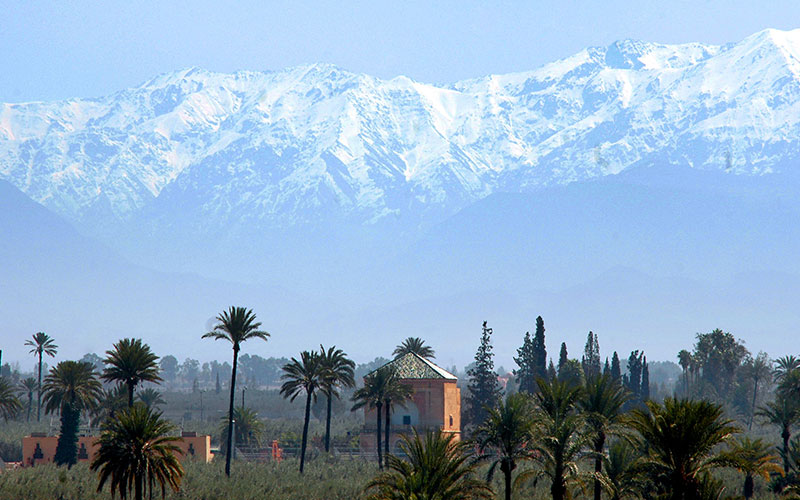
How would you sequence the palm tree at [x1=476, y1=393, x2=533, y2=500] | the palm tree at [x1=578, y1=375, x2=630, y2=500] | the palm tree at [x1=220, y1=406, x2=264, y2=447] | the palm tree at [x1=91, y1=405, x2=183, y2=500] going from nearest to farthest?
the palm tree at [x1=476, y1=393, x2=533, y2=500], the palm tree at [x1=91, y1=405, x2=183, y2=500], the palm tree at [x1=578, y1=375, x2=630, y2=500], the palm tree at [x1=220, y1=406, x2=264, y2=447]

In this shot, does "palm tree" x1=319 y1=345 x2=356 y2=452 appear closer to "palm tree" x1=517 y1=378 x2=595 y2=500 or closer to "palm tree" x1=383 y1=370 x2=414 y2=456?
"palm tree" x1=383 y1=370 x2=414 y2=456

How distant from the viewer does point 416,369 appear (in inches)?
4825

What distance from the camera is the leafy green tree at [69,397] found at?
98812 millimetres

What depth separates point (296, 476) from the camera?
95.1m

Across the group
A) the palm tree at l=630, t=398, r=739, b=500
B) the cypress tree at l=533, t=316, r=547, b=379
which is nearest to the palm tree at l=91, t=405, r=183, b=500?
the palm tree at l=630, t=398, r=739, b=500

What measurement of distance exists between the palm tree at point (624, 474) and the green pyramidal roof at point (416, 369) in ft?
147

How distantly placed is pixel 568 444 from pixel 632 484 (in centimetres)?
698

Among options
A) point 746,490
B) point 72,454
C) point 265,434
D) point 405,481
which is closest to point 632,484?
point 405,481

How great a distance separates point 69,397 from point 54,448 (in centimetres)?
1039

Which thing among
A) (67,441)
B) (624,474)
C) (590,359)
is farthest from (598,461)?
(590,359)

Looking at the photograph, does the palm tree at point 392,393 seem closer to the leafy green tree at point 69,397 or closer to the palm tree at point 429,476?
the leafy green tree at point 69,397

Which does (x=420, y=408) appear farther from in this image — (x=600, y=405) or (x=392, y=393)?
(x=600, y=405)

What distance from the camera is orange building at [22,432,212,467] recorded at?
106 metres

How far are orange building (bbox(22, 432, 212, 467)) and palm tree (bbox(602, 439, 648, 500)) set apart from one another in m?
44.7
